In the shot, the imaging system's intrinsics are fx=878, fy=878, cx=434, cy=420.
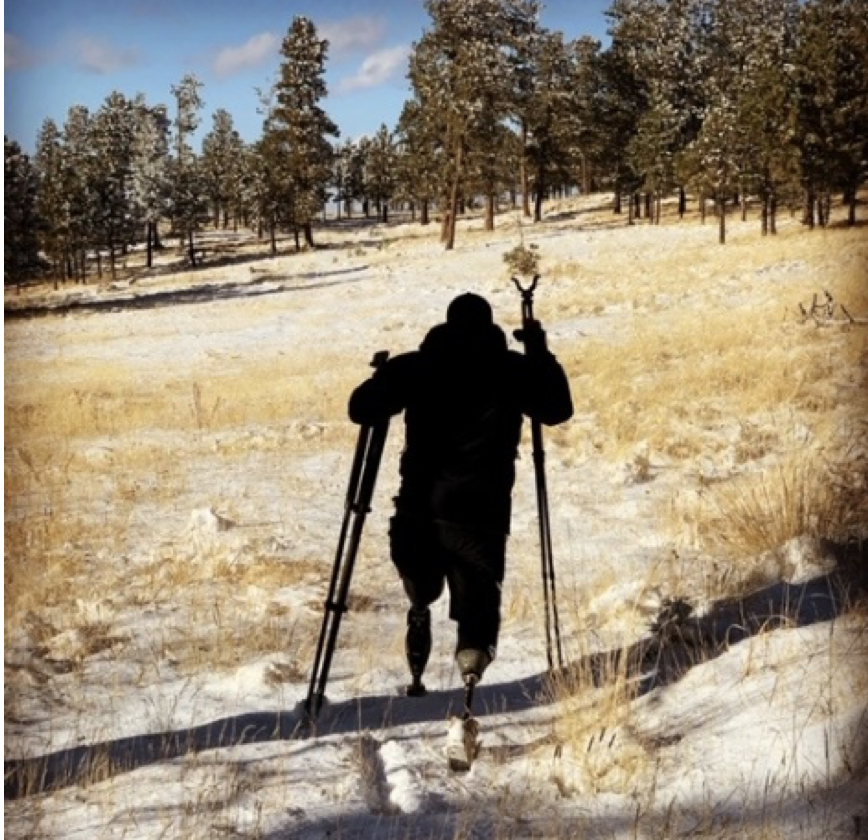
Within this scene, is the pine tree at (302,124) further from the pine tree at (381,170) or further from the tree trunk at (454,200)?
the tree trunk at (454,200)

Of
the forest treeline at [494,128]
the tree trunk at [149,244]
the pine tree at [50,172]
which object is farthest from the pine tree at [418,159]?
the tree trunk at [149,244]

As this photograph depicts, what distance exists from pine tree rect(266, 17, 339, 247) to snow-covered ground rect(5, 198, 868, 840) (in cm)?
38

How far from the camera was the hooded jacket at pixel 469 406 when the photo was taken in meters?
3.11

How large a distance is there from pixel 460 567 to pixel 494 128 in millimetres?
2316

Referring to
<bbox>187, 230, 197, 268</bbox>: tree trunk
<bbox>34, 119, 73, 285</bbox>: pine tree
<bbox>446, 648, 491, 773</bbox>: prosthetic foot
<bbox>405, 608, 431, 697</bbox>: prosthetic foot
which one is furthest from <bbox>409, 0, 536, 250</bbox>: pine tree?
<bbox>446, 648, 491, 773</bbox>: prosthetic foot

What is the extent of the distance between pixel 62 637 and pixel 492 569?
2.22 metres

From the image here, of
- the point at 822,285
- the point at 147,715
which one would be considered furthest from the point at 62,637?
the point at 822,285

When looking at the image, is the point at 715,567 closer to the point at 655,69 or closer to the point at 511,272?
the point at 511,272

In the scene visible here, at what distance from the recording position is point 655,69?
4.42 metres

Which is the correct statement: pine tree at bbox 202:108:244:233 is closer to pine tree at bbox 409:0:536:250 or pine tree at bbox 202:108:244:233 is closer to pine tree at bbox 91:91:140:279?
pine tree at bbox 91:91:140:279

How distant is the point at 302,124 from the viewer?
417 centimetres

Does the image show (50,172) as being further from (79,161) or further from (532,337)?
(532,337)

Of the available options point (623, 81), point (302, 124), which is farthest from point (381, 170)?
point (623, 81)

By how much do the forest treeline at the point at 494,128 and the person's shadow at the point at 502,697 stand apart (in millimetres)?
1707
